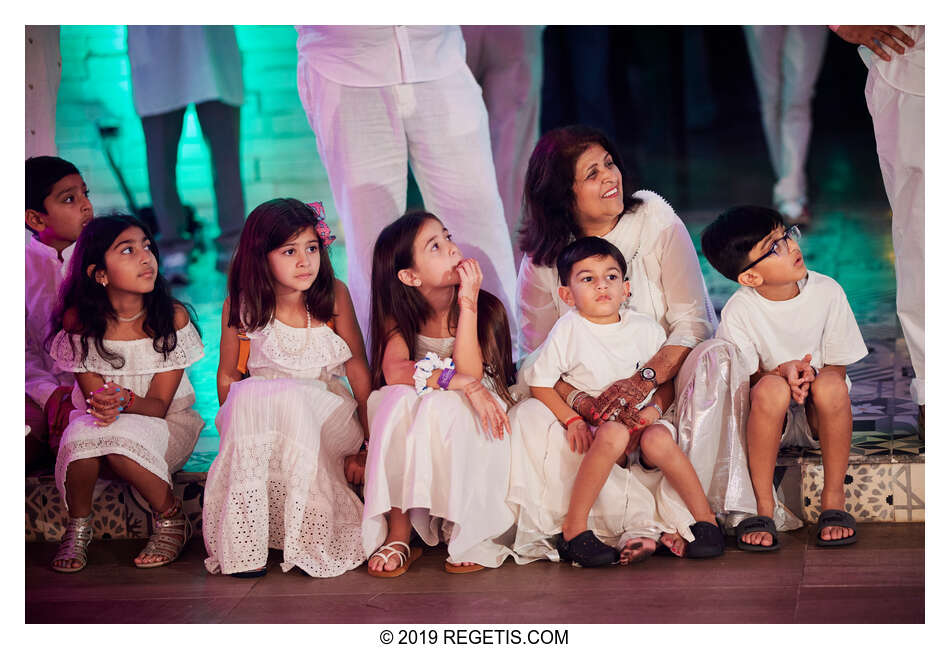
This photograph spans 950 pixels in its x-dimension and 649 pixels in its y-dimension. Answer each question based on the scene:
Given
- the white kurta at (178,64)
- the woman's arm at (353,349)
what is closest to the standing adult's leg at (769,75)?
the woman's arm at (353,349)

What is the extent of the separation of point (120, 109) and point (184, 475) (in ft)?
4.99

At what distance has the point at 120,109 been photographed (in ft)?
13.4

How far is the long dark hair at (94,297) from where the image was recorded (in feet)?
11.4

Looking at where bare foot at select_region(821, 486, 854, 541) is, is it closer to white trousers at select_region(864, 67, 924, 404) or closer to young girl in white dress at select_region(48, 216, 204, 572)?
white trousers at select_region(864, 67, 924, 404)

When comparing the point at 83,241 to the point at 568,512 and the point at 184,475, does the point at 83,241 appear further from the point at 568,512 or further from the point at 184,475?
the point at 568,512

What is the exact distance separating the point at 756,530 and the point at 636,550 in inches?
15.0

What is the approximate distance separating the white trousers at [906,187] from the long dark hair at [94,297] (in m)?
2.48

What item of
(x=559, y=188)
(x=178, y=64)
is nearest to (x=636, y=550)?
(x=559, y=188)

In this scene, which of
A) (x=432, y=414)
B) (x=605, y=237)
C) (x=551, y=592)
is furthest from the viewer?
(x=605, y=237)

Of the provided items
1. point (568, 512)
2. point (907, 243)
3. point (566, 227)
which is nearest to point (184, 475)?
point (568, 512)

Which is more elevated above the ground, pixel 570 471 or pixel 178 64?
pixel 178 64

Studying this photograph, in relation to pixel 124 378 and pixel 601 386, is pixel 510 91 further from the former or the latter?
pixel 124 378

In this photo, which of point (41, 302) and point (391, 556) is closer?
point (391, 556)

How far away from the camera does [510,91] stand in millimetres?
4223
